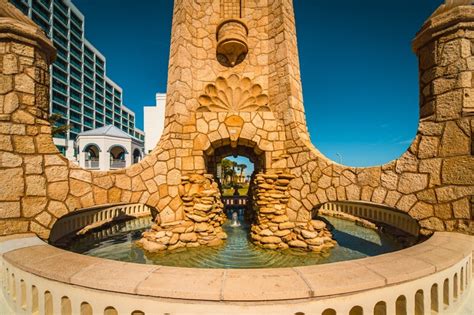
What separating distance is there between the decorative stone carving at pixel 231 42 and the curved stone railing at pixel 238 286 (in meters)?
6.40

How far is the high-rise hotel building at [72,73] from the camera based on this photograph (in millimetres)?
32750

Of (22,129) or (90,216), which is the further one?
(90,216)

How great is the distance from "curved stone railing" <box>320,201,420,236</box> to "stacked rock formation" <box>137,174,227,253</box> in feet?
12.6

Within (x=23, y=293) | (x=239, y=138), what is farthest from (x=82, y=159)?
(x=23, y=293)

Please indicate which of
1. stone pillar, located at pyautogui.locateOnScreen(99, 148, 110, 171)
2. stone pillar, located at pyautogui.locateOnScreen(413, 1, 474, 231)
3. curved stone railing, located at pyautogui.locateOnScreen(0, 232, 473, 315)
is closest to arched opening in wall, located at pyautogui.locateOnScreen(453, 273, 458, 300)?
curved stone railing, located at pyautogui.locateOnScreen(0, 232, 473, 315)

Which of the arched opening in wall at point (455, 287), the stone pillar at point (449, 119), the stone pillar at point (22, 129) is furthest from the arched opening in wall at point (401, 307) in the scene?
the stone pillar at point (22, 129)

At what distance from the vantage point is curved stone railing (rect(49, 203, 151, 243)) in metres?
6.18

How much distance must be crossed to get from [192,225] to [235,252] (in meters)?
1.48

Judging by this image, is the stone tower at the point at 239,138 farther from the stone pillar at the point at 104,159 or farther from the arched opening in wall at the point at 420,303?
the stone pillar at the point at 104,159

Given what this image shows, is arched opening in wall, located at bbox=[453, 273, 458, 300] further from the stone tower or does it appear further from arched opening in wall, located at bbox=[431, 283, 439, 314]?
the stone tower

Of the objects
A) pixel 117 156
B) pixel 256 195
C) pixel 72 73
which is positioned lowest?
pixel 256 195

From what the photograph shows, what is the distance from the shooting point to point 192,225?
235 inches

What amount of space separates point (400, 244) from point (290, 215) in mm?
3149

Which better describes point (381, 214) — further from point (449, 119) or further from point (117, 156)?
point (117, 156)
